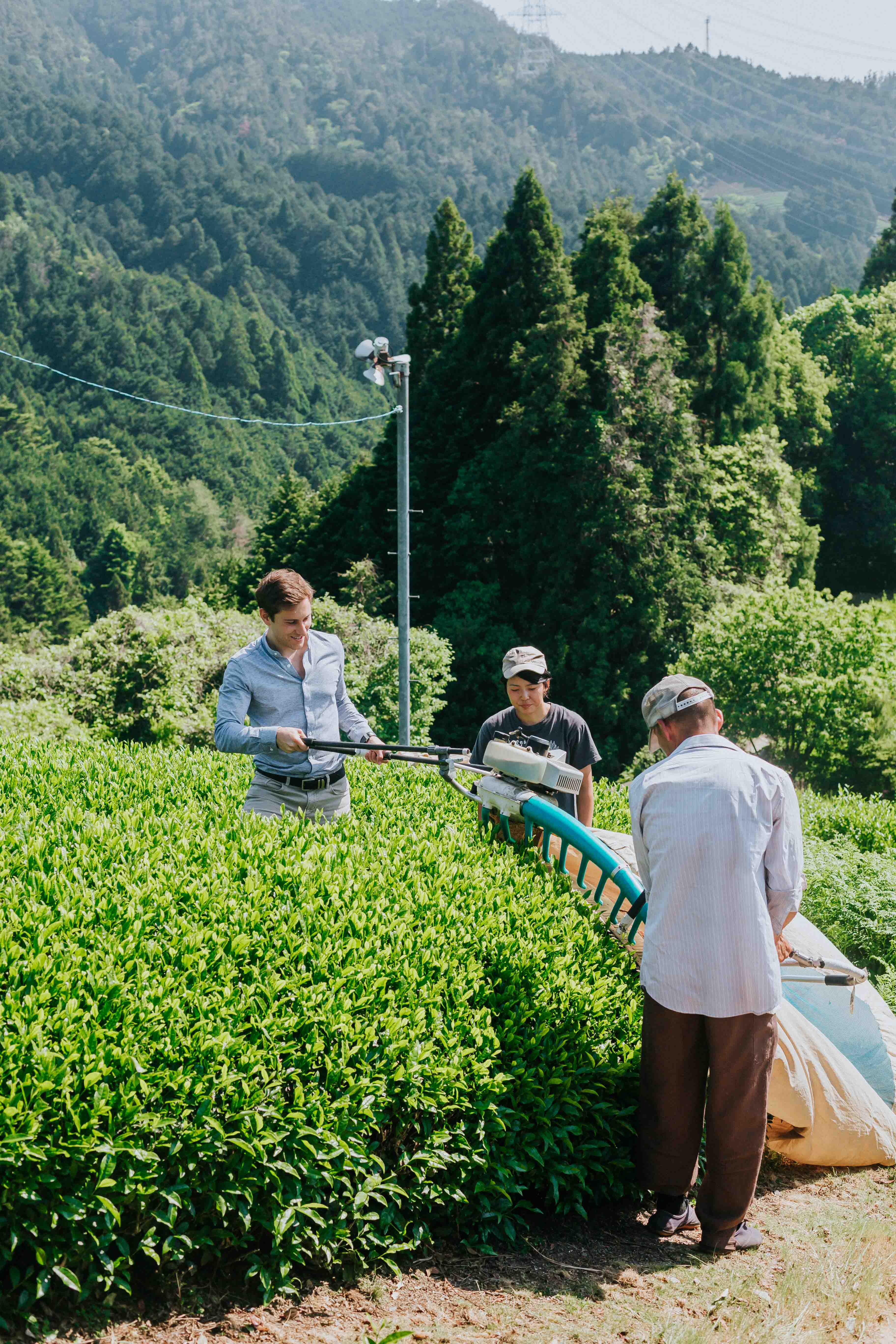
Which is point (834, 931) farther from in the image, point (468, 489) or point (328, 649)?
point (468, 489)

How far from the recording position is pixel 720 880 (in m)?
3.93

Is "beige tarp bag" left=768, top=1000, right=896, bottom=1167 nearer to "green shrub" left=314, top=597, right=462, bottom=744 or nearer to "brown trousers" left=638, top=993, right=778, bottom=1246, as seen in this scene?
"brown trousers" left=638, top=993, right=778, bottom=1246

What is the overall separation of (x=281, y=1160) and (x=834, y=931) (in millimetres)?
5122

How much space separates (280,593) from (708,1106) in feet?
8.89

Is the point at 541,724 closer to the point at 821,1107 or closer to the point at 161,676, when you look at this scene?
the point at 821,1107

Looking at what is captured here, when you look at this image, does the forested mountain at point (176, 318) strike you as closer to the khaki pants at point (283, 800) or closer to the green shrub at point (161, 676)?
the green shrub at point (161, 676)

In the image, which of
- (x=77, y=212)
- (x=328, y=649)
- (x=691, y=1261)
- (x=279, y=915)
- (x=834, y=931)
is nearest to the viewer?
(x=691, y=1261)

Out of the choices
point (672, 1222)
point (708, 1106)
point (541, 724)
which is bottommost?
point (672, 1222)

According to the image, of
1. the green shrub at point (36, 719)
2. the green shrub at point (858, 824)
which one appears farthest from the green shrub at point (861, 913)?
the green shrub at point (36, 719)

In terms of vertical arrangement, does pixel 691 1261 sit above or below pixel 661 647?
above

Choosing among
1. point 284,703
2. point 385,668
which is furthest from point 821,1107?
point 385,668

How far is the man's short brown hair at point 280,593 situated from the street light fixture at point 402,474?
14.7 metres

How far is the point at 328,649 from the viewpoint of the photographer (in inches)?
219

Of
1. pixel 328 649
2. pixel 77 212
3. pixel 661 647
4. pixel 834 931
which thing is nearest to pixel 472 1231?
pixel 328 649
